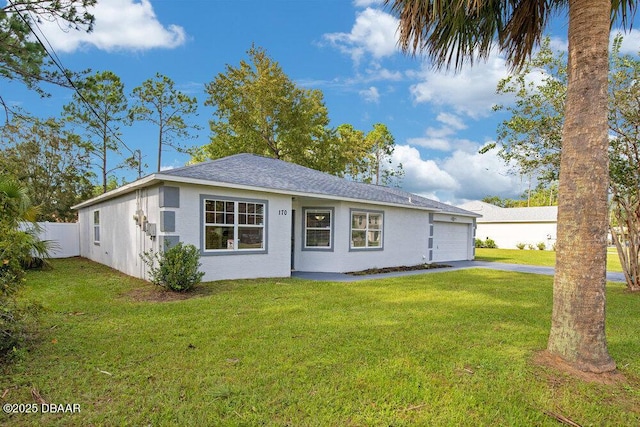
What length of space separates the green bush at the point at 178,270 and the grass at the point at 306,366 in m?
0.79

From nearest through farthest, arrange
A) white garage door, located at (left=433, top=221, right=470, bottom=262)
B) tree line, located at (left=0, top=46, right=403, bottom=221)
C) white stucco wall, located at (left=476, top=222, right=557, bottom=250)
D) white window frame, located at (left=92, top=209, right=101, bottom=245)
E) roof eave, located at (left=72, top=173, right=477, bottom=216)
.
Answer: roof eave, located at (left=72, top=173, right=477, bottom=216), white window frame, located at (left=92, top=209, right=101, bottom=245), white garage door, located at (left=433, top=221, right=470, bottom=262), tree line, located at (left=0, top=46, right=403, bottom=221), white stucco wall, located at (left=476, top=222, right=557, bottom=250)

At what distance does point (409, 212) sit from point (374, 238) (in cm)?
242

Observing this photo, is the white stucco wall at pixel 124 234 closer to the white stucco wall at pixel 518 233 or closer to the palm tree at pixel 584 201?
the palm tree at pixel 584 201

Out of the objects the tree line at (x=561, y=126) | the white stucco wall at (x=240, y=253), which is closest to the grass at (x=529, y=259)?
the tree line at (x=561, y=126)

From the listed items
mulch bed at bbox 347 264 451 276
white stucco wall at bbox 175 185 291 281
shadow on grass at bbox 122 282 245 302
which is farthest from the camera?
mulch bed at bbox 347 264 451 276

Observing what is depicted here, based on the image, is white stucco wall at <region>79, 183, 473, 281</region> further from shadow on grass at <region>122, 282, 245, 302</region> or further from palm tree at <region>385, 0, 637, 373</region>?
palm tree at <region>385, 0, 637, 373</region>

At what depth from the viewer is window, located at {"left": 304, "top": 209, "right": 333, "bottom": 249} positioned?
12.2 m

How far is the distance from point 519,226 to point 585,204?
31.6 meters

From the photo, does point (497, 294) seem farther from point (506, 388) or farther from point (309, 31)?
point (309, 31)

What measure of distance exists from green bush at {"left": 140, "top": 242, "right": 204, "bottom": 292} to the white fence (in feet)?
42.0

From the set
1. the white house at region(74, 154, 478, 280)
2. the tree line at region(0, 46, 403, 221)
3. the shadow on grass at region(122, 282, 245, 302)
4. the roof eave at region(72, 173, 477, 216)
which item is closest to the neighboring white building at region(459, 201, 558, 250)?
the tree line at region(0, 46, 403, 221)

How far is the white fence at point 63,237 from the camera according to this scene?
17.5 metres

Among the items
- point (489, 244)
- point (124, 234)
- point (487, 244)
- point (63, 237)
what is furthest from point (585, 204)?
point (489, 244)

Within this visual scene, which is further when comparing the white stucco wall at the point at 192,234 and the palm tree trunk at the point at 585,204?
the white stucco wall at the point at 192,234
